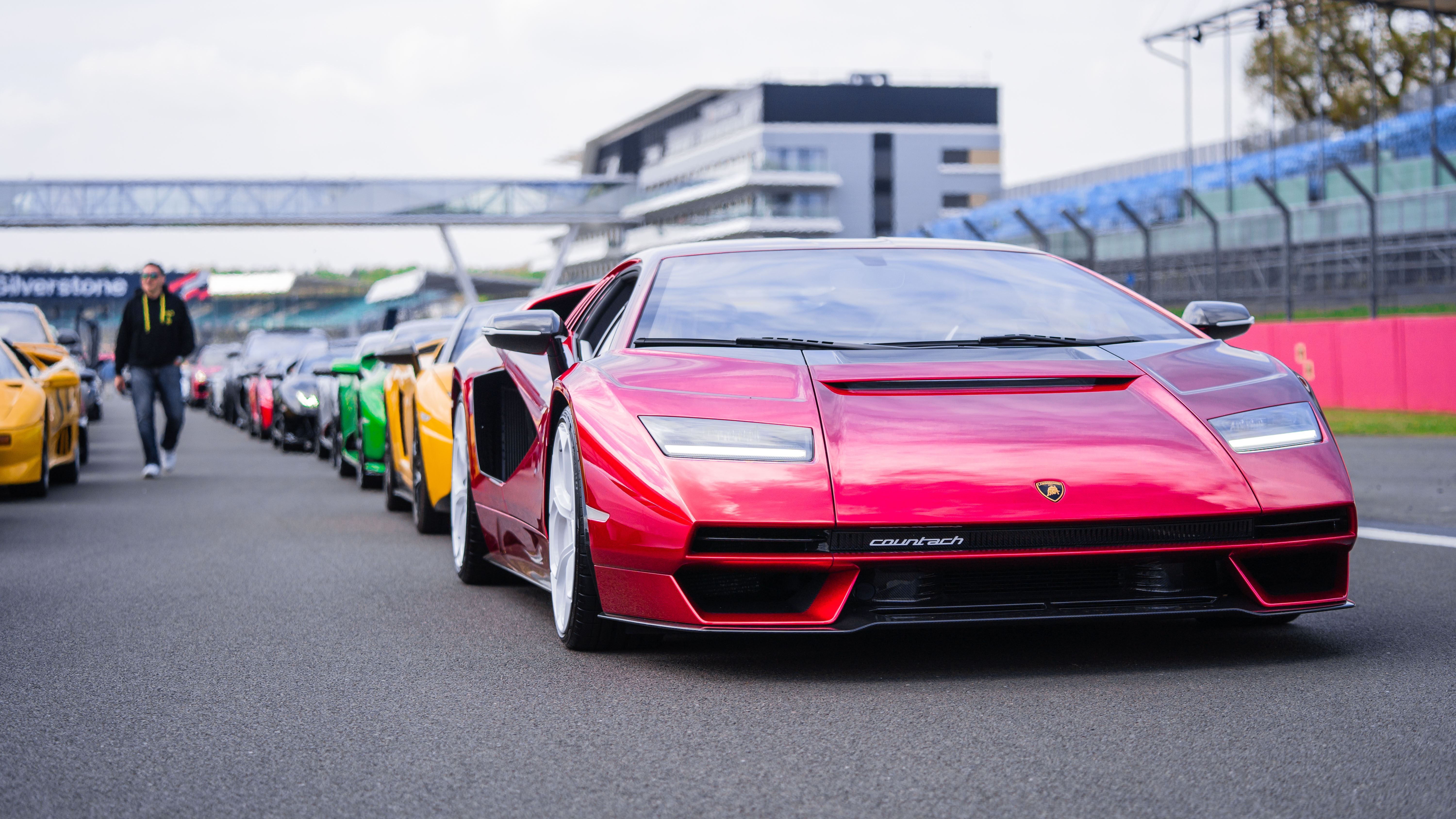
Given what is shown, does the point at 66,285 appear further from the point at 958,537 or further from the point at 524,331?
the point at 958,537

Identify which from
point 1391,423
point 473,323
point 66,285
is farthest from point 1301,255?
point 66,285

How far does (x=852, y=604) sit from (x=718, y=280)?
1455 millimetres

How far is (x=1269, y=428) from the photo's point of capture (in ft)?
14.4

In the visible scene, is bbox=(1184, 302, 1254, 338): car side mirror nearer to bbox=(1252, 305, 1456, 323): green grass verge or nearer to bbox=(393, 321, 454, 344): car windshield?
bbox=(393, 321, 454, 344): car windshield

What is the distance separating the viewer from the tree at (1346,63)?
5175cm

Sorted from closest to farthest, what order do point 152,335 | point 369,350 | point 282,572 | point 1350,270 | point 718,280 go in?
point 718,280 → point 282,572 → point 369,350 → point 152,335 → point 1350,270

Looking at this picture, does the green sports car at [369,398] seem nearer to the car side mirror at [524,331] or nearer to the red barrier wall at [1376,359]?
the car side mirror at [524,331]

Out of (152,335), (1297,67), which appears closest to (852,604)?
(152,335)

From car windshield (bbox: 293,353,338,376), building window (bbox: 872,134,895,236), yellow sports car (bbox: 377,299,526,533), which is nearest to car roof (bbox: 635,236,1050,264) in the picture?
yellow sports car (bbox: 377,299,526,533)

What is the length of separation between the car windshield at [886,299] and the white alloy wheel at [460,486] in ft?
5.52

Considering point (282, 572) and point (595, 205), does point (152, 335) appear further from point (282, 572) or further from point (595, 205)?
point (595, 205)

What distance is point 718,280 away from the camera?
5.24 meters

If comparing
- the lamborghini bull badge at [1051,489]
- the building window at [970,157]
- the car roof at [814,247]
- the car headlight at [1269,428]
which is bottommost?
the lamborghini bull badge at [1051,489]

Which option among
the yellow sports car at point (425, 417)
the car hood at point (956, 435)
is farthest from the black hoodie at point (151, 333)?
the car hood at point (956, 435)
